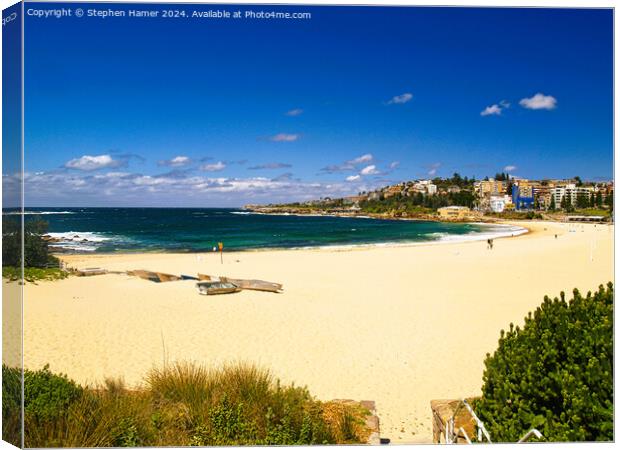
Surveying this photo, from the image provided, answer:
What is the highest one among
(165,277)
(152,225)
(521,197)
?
(521,197)

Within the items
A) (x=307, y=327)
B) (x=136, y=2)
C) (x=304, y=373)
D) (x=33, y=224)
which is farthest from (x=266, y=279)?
(x=136, y=2)

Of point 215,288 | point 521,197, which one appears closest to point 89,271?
point 215,288

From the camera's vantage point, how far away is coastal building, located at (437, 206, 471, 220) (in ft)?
13.5

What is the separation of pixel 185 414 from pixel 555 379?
208cm

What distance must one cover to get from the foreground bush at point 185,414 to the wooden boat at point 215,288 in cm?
296

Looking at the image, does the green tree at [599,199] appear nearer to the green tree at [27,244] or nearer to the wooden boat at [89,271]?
the green tree at [27,244]

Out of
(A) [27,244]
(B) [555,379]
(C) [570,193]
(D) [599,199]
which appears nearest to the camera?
(B) [555,379]

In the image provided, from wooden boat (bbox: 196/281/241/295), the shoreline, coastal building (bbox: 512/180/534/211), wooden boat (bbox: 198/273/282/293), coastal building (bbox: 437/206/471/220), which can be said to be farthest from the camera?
wooden boat (bbox: 198/273/282/293)

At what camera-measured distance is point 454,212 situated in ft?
13.9

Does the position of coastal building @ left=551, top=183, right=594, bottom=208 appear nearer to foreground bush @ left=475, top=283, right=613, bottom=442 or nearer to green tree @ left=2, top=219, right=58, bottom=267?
foreground bush @ left=475, top=283, right=613, bottom=442

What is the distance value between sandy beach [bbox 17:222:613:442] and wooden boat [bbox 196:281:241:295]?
0.61 ft

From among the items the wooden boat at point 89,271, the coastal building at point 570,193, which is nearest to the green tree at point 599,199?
the coastal building at point 570,193

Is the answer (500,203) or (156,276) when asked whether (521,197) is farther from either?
(156,276)

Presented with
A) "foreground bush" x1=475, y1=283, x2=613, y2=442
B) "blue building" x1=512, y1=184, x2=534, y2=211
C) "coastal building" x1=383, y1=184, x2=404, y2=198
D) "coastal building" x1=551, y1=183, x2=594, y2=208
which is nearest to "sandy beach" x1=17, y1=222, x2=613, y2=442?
"coastal building" x1=551, y1=183, x2=594, y2=208
